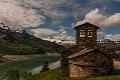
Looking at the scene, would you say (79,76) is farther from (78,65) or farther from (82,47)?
(82,47)

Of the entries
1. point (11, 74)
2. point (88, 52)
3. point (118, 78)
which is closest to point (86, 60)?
point (88, 52)

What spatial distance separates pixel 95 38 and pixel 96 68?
755 cm

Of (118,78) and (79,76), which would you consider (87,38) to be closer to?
(79,76)

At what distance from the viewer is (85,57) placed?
47438 millimetres

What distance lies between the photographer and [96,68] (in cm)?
4725

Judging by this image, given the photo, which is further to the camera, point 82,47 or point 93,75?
point 82,47

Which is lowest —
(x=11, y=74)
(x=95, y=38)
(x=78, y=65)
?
(x=11, y=74)

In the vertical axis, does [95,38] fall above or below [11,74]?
above

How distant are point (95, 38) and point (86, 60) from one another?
697 centimetres

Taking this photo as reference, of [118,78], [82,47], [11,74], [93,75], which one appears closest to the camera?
[118,78]

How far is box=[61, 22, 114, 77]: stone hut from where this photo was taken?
155 feet

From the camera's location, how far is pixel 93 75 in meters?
47.0

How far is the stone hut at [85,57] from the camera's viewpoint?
→ 47281 millimetres

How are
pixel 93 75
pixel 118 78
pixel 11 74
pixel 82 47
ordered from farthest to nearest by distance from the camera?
pixel 11 74, pixel 82 47, pixel 93 75, pixel 118 78
